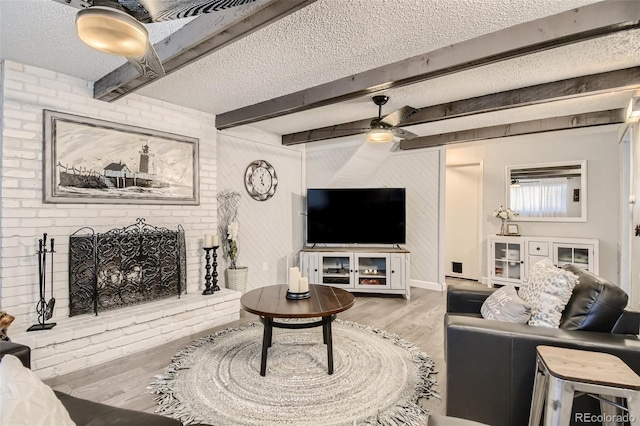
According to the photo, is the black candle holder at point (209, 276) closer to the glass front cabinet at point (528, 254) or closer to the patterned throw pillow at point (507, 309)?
→ the patterned throw pillow at point (507, 309)

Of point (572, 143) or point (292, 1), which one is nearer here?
point (292, 1)

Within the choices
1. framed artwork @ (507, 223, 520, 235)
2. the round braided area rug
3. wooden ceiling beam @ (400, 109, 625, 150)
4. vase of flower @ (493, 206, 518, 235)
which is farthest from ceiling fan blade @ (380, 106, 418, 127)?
framed artwork @ (507, 223, 520, 235)

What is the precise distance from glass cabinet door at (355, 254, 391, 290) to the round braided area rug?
166cm

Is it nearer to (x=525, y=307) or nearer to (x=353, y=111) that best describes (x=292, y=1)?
(x=525, y=307)

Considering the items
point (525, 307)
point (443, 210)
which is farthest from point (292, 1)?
point (443, 210)

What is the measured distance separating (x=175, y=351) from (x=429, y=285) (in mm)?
3828

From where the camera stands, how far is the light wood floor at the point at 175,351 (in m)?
2.23

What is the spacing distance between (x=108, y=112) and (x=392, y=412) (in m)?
3.47

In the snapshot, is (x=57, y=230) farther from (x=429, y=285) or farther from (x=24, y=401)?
(x=429, y=285)

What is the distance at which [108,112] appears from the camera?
3.07m

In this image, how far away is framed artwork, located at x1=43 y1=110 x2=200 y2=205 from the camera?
2.77 m

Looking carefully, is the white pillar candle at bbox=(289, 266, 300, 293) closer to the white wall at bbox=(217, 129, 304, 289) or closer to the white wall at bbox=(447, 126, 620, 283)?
the white wall at bbox=(217, 129, 304, 289)

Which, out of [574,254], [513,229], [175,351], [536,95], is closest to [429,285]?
[513,229]

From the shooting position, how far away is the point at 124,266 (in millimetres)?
3100
